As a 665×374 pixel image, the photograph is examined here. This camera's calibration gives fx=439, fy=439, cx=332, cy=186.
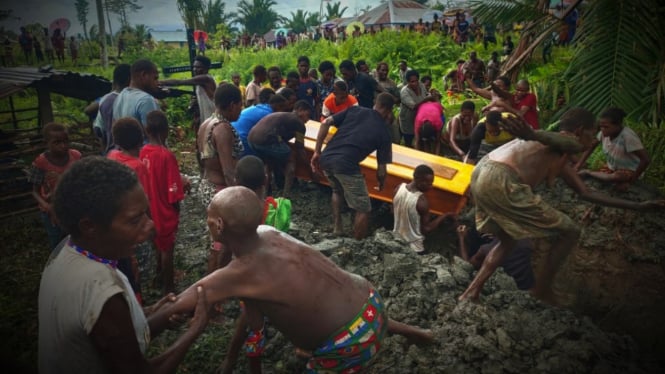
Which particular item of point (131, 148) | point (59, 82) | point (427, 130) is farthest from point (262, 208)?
point (59, 82)

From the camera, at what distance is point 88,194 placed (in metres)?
1.44

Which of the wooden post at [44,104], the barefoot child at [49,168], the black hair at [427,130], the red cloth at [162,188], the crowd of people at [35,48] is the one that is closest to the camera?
the red cloth at [162,188]

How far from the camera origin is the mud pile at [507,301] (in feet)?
9.32

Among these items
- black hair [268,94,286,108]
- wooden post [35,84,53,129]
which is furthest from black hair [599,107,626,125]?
wooden post [35,84,53,129]

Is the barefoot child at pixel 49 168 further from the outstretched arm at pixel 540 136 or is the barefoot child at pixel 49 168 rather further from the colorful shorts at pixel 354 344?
the outstretched arm at pixel 540 136

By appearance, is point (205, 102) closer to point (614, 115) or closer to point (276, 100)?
point (276, 100)

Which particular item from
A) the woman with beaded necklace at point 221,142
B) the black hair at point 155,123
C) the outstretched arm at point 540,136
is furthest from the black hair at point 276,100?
the outstretched arm at point 540,136

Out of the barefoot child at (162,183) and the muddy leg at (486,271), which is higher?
the barefoot child at (162,183)

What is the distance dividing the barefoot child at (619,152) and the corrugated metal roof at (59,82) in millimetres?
7455

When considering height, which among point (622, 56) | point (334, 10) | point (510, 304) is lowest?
point (510, 304)

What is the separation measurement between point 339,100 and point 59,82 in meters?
4.60

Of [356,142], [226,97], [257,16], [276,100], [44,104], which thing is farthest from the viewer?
[257,16]

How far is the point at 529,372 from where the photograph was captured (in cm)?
274

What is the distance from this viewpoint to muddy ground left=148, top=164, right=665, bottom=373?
2852 mm
